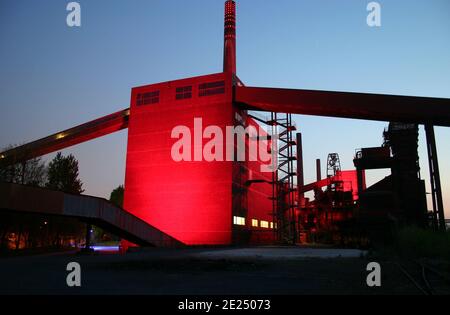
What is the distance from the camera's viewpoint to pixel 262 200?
49219 mm

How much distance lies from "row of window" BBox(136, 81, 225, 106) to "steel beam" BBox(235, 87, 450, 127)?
2100 mm

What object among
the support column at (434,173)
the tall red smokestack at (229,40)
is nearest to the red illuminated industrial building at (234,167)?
the support column at (434,173)

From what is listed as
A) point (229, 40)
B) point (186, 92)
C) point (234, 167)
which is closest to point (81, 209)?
point (234, 167)

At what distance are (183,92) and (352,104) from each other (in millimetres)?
18762

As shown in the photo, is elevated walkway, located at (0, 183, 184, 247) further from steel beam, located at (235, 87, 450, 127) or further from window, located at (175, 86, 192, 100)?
steel beam, located at (235, 87, 450, 127)

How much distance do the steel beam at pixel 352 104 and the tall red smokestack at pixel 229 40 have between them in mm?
13922

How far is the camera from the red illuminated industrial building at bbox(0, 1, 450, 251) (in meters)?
33.3

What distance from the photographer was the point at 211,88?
41.2m

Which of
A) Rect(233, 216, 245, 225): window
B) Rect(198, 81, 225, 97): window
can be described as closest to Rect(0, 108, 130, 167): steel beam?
Rect(198, 81, 225, 97): window

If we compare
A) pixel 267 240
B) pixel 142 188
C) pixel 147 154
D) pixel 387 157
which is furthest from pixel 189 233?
pixel 387 157

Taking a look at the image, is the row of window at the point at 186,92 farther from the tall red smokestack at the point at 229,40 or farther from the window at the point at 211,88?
the tall red smokestack at the point at 229,40

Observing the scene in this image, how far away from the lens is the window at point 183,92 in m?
42.1

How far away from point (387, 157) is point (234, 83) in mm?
18476
